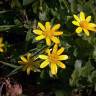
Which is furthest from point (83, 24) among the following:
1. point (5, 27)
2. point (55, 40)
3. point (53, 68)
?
point (5, 27)

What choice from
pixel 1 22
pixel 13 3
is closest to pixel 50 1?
pixel 13 3

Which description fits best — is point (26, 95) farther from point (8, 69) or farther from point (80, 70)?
point (80, 70)

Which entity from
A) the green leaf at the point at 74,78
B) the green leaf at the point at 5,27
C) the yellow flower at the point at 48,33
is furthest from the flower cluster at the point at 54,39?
the green leaf at the point at 5,27

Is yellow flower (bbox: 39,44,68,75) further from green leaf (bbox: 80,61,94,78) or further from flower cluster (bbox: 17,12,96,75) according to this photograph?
green leaf (bbox: 80,61,94,78)

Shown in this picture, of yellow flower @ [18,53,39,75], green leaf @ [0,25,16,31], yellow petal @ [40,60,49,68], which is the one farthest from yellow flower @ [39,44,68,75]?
green leaf @ [0,25,16,31]

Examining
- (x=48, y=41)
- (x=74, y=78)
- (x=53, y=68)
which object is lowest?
(x=74, y=78)

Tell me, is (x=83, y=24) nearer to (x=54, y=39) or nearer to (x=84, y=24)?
(x=84, y=24)

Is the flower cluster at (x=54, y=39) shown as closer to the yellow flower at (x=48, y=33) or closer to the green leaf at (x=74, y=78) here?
Result: the yellow flower at (x=48, y=33)
